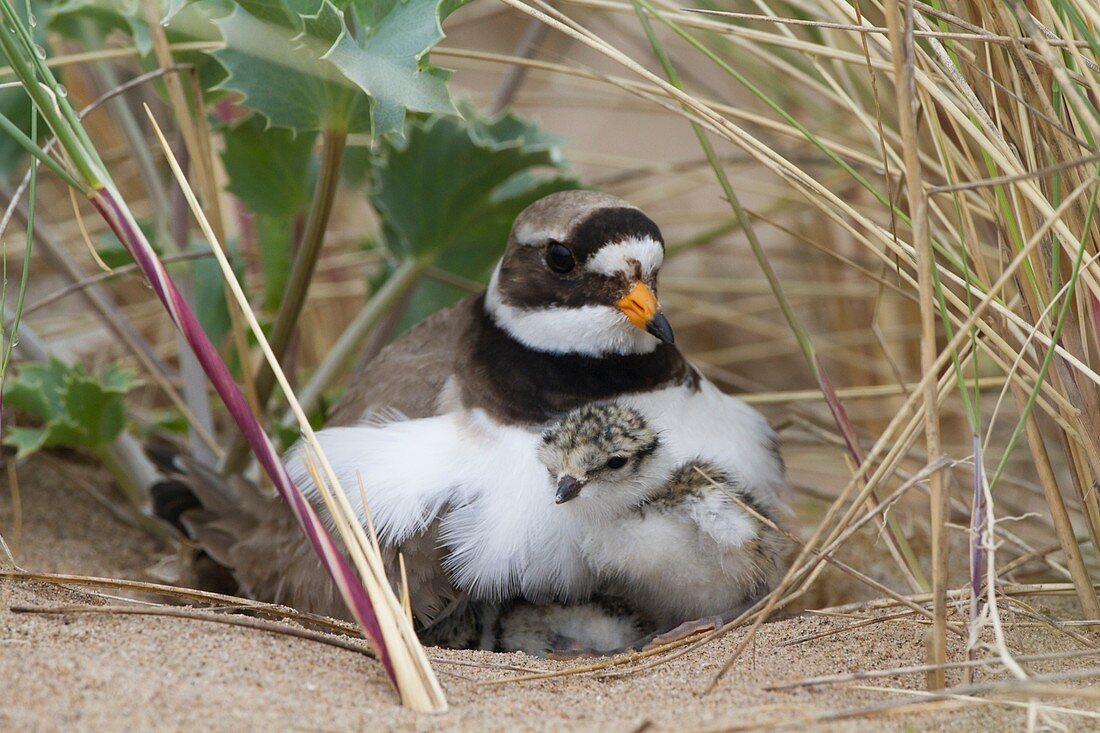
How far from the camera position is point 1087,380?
225 centimetres

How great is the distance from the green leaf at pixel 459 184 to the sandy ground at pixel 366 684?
5.13ft

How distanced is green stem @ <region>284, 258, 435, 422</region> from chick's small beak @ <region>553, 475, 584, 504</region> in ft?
4.15

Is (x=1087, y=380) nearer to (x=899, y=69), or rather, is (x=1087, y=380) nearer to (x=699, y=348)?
(x=899, y=69)

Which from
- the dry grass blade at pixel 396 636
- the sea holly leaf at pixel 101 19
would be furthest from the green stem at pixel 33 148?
the sea holly leaf at pixel 101 19

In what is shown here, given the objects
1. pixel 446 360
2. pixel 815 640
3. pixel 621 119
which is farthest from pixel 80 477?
pixel 621 119

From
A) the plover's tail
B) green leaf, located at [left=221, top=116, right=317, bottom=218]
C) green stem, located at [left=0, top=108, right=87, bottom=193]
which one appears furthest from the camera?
green leaf, located at [left=221, top=116, right=317, bottom=218]

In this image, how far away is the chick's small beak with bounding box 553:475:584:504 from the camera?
2.52 m

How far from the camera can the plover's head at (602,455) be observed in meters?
2.54

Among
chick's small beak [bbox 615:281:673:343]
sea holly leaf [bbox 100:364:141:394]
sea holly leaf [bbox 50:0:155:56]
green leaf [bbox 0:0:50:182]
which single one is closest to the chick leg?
chick's small beak [bbox 615:281:673:343]

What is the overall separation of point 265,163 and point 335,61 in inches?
39.2

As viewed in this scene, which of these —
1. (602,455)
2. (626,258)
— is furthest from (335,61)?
(602,455)

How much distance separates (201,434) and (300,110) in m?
1.29

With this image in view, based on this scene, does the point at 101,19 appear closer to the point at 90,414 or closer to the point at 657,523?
the point at 90,414

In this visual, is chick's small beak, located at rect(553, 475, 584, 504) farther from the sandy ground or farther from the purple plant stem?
the purple plant stem
